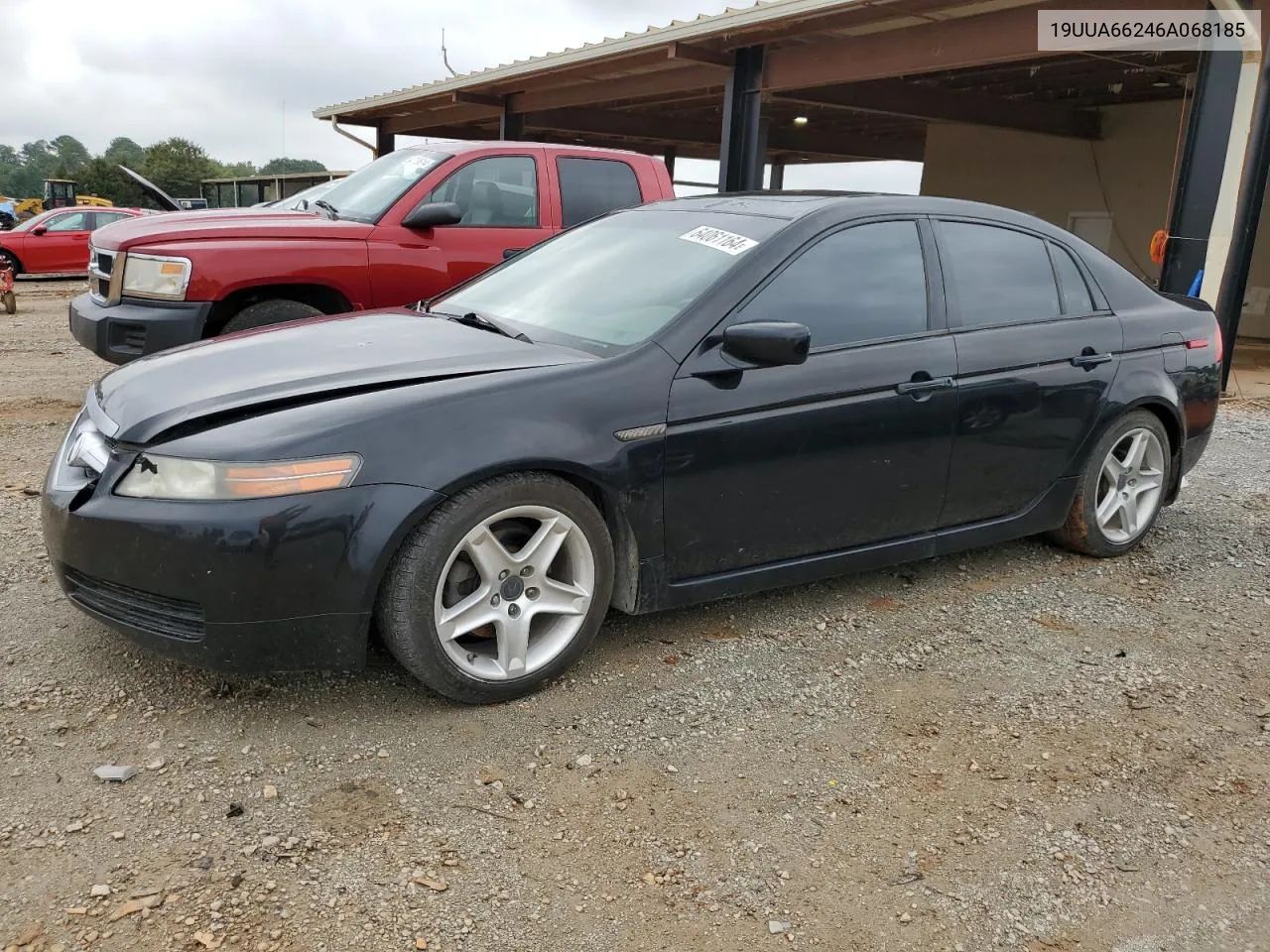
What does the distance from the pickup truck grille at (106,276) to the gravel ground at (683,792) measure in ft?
8.42

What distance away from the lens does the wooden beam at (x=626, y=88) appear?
12.4m

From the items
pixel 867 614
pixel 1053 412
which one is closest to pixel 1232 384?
pixel 1053 412

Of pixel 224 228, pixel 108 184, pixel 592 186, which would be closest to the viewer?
pixel 224 228

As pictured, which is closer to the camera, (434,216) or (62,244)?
(434,216)

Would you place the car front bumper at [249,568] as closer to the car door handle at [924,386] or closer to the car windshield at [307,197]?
the car door handle at [924,386]

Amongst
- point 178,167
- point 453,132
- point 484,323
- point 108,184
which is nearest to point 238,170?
point 178,167

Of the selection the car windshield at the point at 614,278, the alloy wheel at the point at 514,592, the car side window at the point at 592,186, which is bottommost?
the alloy wheel at the point at 514,592

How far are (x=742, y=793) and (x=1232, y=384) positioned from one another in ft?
32.2

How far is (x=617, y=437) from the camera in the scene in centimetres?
302

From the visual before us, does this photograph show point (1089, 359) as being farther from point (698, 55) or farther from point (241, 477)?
point (698, 55)

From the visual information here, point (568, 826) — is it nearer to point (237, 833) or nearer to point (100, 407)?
point (237, 833)

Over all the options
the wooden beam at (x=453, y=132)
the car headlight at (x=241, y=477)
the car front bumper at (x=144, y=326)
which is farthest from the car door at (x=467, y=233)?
the wooden beam at (x=453, y=132)

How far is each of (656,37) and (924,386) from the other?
340 inches

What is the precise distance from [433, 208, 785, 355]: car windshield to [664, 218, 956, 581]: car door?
22 centimetres
